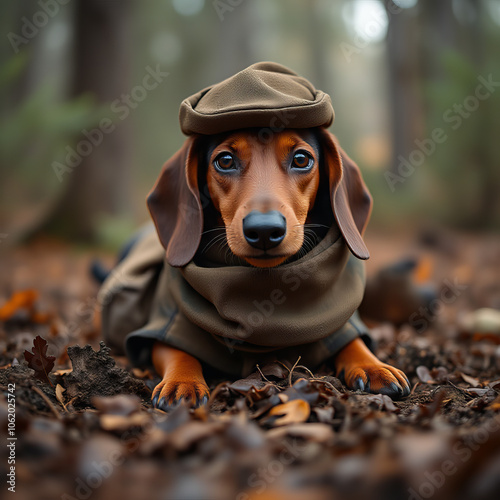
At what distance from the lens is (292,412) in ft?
6.21

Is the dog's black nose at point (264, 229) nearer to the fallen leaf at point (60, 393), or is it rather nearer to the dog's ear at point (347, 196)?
the dog's ear at point (347, 196)

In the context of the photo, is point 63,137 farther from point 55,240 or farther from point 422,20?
point 422,20

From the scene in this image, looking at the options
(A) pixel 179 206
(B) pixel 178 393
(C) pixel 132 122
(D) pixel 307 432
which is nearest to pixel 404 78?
(C) pixel 132 122

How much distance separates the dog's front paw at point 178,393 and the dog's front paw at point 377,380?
2.35 feet

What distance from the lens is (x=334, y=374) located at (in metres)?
2.71

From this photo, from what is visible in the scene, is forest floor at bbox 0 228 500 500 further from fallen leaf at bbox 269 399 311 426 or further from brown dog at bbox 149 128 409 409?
brown dog at bbox 149 128 409 409

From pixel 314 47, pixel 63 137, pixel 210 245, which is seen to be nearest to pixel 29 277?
pixel 63 137

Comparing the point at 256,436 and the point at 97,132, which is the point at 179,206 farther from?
the point at 97,132

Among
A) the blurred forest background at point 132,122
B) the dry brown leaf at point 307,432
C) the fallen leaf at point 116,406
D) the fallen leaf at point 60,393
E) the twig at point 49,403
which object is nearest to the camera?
the dry brown leaf at point 307,432

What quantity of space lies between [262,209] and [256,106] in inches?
21.5

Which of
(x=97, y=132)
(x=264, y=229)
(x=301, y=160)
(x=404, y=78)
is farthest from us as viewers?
(x=404, y=78)

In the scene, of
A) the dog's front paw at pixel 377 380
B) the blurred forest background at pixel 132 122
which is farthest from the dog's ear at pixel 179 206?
the blurred forest background at pixel 132 122

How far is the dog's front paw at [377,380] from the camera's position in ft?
7.70

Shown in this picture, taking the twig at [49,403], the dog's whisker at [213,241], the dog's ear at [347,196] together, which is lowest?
the twig at [49,403]
